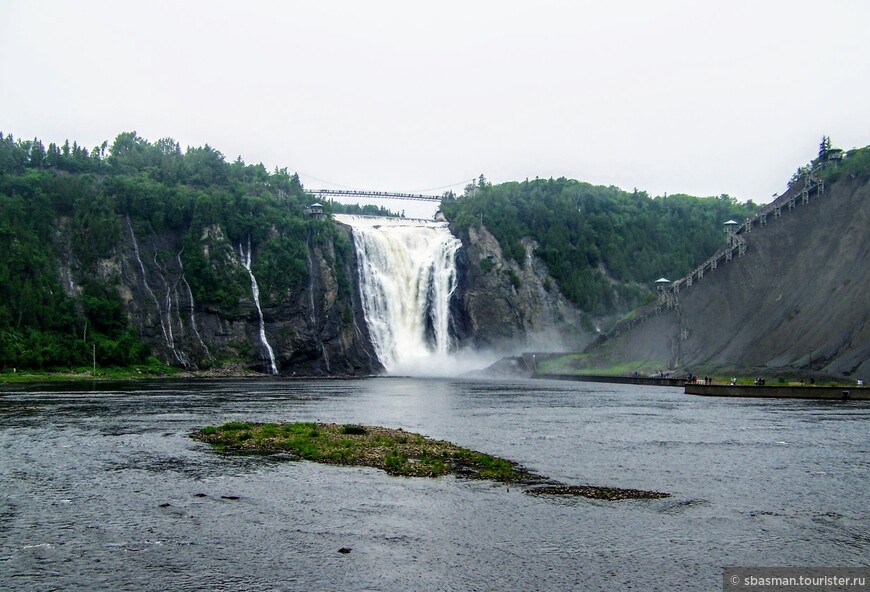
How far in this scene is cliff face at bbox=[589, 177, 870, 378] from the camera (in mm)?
→ 87938

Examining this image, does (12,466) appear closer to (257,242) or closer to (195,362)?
(195,362)

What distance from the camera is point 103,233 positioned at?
149000 millimetres

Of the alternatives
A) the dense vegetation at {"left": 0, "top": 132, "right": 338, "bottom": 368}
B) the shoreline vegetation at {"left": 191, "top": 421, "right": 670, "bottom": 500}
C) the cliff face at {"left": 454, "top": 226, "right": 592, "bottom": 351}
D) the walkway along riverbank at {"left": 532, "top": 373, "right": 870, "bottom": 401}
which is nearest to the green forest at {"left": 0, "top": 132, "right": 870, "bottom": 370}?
the dense vegetation at {"left": 0, "top": 132, "right": 338, "bottom": 368}

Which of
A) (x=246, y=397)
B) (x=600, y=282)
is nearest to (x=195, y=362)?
(x=246, y=397)

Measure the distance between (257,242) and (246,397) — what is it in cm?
8715

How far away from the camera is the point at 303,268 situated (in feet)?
534

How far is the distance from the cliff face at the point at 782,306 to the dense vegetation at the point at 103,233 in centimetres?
6784

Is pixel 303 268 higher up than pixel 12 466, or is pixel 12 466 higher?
pixel 303 268

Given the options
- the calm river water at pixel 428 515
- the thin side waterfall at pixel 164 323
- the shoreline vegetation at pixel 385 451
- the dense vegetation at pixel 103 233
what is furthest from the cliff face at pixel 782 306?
the thin side waterfall at pixel 164 323

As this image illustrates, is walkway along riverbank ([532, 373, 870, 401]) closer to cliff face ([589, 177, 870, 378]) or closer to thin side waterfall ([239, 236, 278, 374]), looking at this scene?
cliff face ([589, 177, 870, 378])

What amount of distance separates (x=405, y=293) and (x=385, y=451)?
131108 mm

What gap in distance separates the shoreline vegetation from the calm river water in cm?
123

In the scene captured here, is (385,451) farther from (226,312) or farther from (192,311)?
(226,312)

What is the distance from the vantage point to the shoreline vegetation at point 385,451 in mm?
32562
